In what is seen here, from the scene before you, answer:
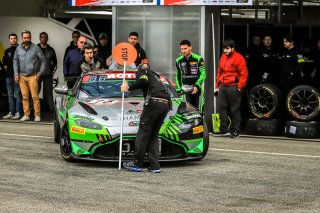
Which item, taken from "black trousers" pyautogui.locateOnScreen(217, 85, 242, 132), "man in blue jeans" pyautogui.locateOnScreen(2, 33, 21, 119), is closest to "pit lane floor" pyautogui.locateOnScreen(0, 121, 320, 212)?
"black trousers" pyautogui.locateOnScreen(217, 85, 242, 132)

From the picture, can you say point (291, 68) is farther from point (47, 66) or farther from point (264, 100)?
point (47, 66)

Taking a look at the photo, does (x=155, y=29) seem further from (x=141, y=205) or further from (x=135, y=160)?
(x=141, y=205)

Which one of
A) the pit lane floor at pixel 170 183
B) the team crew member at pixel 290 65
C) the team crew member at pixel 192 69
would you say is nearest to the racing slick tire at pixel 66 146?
the pit lane floor at pixel 170 183

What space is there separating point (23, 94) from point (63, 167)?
7.88m

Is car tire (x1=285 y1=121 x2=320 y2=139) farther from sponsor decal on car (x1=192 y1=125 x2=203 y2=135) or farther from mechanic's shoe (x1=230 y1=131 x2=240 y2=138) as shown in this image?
sponsor decal on car (x1=192 y1=125 x2=203 y2=135)

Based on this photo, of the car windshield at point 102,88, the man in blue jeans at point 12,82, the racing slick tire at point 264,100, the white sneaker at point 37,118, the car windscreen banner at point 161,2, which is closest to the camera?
the car windshield at point 102,88

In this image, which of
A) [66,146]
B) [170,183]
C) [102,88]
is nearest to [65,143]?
[66,146]

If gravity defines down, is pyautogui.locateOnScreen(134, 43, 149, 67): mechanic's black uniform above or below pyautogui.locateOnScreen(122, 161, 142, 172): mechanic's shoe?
above

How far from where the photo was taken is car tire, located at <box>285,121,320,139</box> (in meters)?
17.6

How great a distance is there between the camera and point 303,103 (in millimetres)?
17531

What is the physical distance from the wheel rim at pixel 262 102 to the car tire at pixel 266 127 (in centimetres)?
18

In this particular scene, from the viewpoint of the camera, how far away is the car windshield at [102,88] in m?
14.1

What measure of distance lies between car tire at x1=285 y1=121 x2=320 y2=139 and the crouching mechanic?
5781 millimetres

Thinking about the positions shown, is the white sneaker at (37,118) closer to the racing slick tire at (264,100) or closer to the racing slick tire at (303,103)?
the racing slick tire at (264,100)
